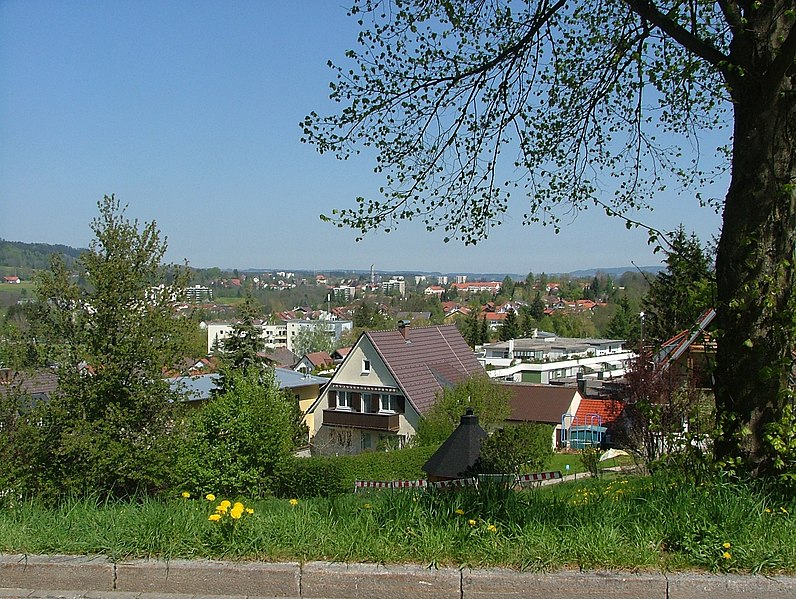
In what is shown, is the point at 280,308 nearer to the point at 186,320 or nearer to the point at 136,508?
the point at 186,320

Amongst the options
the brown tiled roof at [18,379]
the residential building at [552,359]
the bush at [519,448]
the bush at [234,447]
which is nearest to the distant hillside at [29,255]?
the brown tiled roof at [18,379]

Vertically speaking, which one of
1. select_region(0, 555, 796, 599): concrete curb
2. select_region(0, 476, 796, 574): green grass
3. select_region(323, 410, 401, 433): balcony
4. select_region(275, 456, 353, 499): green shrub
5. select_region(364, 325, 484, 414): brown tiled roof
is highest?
select_region(0, 476, 796, 574): green grass

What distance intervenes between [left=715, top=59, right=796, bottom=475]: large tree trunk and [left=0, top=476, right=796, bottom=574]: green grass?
58 cm

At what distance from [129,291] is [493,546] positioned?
13.1 m

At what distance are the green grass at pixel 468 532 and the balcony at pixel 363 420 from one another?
105 feet

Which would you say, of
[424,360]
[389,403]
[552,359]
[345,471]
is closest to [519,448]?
[345,471]

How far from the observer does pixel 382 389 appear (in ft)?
119

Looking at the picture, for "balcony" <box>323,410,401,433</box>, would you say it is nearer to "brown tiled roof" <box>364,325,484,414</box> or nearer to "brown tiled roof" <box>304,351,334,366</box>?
"brown tiled roof" <box>364,325,484,414</box>

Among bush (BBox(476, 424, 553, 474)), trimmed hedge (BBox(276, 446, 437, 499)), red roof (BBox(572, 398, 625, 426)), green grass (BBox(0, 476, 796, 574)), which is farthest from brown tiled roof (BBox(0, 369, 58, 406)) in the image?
red roof (BBox(572, 398, 625, 426))

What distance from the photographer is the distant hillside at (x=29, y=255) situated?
1606cm

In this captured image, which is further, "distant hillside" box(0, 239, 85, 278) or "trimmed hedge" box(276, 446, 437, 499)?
"trimmed hedge" box(276, 446, 437, 499)

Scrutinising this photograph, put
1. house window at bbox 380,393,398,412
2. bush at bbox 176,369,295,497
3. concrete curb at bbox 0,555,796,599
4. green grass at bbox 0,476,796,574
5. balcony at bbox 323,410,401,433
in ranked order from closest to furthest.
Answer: concrete curb at bbox 0,555,796,599 < green grass at bbox 0,476,796,574 < bush at bbox 176,369,295,497 < balcony at bbox 323,410,401,433 < house window at bbox 380,393,398,412

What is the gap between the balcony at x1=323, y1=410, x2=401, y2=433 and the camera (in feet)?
117

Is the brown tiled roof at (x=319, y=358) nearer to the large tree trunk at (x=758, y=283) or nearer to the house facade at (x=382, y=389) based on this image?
the house facade at (x=382, y=389)
